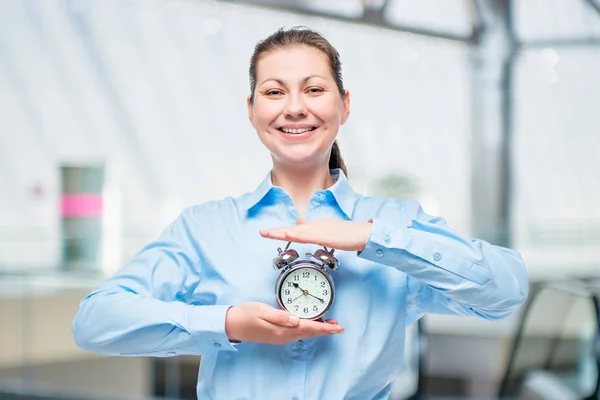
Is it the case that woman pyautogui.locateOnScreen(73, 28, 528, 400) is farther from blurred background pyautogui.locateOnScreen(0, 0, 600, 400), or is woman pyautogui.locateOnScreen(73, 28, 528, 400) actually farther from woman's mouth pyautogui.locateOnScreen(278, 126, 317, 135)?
blurred background pyautogui.locateOnScreen(0, 0, 600, 400)

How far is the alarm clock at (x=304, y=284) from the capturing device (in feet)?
5.92

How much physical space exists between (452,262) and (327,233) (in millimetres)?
244

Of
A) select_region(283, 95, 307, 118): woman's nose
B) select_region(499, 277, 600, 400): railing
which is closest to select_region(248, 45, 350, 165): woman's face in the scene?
select_region(283, 95, 307, 118): woman's nose

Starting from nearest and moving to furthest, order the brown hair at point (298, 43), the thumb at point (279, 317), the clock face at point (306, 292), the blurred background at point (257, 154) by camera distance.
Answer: the thumb at point (279, 317), the clock face at point (306, 292), the brown hair at point (298, 43), the blurred background at point (257, 154)

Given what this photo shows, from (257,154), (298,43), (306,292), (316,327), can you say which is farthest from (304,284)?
(257,154)

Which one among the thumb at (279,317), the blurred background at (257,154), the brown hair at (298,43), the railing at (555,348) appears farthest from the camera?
the blurred background at (257,154)

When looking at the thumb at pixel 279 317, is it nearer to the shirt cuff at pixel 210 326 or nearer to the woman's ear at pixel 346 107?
the shirt cuff at pixel 210 326

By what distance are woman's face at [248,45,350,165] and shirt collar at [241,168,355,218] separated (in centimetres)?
8

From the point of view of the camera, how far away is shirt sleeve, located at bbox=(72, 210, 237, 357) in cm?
177

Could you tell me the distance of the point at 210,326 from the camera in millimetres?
1753

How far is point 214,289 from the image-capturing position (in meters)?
1.90

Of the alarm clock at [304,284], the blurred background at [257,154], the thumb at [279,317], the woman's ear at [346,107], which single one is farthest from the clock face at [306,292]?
the blurred background at [257,154]

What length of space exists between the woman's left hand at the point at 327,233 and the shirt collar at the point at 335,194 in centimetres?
22

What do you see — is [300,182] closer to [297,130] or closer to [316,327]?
[297,130]
